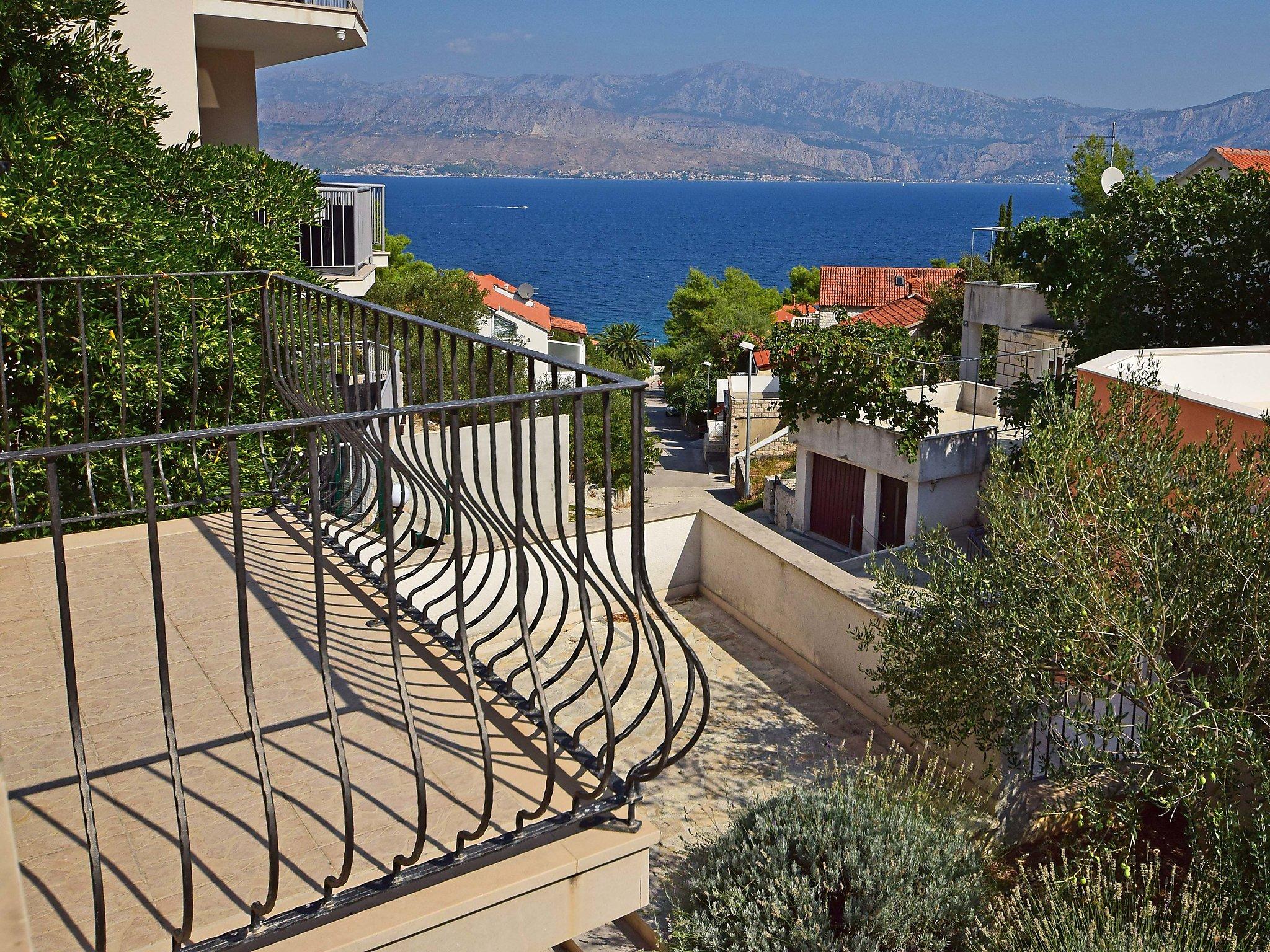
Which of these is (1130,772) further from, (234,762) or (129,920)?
(129,920)

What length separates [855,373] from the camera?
17.2 metres

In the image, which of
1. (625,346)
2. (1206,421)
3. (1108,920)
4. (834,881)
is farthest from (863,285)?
(1108,920)

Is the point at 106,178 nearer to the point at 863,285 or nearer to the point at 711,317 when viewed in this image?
the point at 711,317

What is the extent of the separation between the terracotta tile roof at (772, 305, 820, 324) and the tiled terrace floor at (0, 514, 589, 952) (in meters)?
53.9

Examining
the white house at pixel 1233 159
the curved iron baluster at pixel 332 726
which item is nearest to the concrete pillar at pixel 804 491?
the white house at pixel 1233 159

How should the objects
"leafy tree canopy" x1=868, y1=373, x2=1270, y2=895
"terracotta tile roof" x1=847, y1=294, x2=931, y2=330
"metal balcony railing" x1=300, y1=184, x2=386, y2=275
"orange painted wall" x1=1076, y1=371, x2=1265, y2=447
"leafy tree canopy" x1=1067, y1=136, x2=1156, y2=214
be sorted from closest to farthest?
"leafy tree canopy" x1=868, y1=373, x2=1270, y2=895 < "orange painted wall" x1=1076, y1=371, x2=1265, y2=447 < "metal balcony railing" x1=300, y1=184, x2=386, y2=275 < "leafy tree canopy" x1=1067, y1=136, x2=1156, y2=214 < "terracotta tile roof" x1=847, y1=294, x2=931, y2=330

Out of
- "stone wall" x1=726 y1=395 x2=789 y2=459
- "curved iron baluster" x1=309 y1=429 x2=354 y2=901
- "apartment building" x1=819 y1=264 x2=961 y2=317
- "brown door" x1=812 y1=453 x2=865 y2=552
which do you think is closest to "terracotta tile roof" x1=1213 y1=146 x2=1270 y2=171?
"brown door" x1=812 y1=453 x2=865 y2=552

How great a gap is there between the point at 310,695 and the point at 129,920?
1.11 metres

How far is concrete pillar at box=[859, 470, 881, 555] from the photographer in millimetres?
19234

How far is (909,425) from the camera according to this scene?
57.3 feet

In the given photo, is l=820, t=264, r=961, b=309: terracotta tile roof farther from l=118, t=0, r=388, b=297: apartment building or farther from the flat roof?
the flat roof

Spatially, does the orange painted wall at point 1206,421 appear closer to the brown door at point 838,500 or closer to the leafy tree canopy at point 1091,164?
the brown door at point 838,500

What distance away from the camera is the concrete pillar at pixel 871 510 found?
19234 mm

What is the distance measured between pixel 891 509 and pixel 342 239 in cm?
1087
